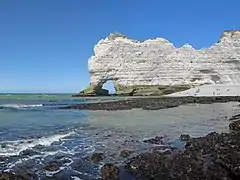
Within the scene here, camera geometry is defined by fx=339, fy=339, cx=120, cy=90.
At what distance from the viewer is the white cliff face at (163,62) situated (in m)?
75.2

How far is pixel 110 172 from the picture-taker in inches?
315

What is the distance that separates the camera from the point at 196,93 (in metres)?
61.4

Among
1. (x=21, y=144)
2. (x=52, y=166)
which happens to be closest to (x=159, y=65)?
(x=21, y=144)

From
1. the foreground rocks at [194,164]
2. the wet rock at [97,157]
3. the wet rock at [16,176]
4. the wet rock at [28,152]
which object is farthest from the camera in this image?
the wet rock at [28,152]

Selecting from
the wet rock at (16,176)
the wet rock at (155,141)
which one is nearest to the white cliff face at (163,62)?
the wet rock at (155,141)

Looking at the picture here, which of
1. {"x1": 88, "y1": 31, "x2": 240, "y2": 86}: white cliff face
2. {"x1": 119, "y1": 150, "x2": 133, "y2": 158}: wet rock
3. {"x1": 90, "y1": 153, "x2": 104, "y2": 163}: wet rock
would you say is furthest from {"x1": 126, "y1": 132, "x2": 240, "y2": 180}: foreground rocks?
{"x1": 88, "y1": 31, "x2": 240, "y2": 86}: white cliff face

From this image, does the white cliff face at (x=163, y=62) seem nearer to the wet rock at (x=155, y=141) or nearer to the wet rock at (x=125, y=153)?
the wet rock at (x=155, y=141)

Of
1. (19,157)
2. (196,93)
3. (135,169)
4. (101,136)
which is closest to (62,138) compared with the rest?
(101,136)

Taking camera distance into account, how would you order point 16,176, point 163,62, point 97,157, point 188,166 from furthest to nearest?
1. point 163,62
2. point 97,157
3. point 188,166
4. point 16,176

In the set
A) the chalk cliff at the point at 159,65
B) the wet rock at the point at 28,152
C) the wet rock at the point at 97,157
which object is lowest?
the wet rock at the point at 28,152

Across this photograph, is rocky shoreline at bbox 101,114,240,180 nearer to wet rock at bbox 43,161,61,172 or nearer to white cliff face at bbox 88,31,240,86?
wet rock at bbox 43,161,61,172

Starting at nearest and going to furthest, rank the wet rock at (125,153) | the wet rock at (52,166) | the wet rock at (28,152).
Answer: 1. the wet rock at (52,166)
2. the wet rock at (125,153)
3. the wet rock at (28,152)

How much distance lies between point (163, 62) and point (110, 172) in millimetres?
71483

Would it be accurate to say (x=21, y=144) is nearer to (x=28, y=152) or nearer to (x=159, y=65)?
(x=28, y=152)
